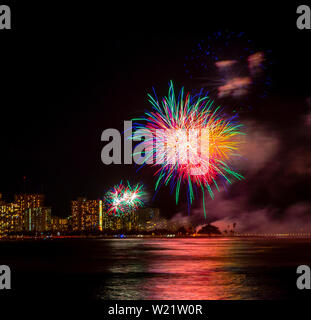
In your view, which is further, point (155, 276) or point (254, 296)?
point (155, 276)
